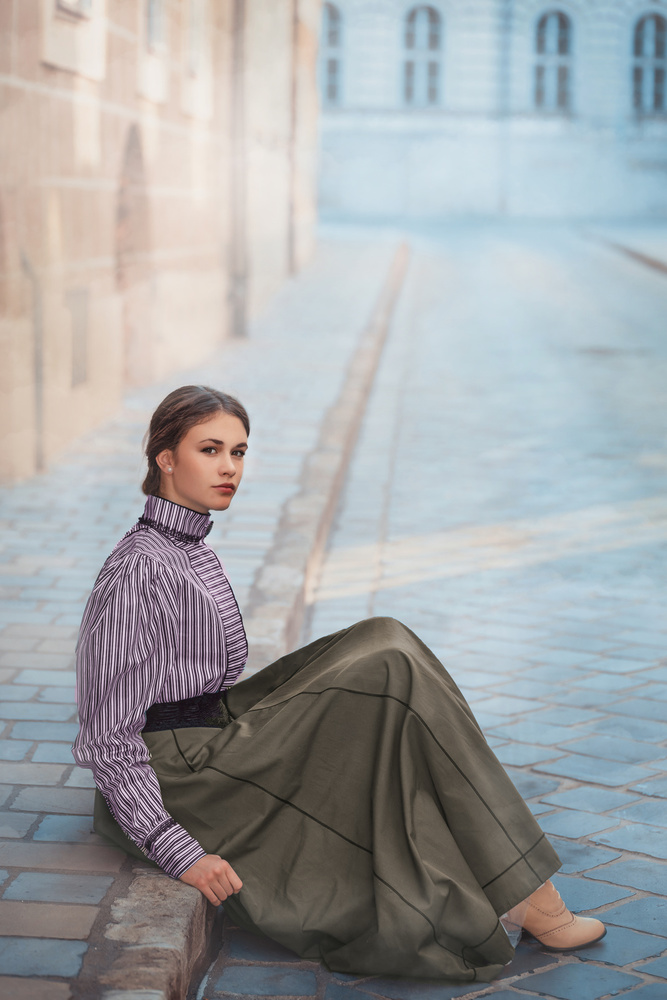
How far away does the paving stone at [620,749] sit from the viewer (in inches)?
132

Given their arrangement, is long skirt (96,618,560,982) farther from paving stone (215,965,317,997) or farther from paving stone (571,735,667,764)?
paving stone (571,735,667,764)

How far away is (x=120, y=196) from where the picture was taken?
826cm

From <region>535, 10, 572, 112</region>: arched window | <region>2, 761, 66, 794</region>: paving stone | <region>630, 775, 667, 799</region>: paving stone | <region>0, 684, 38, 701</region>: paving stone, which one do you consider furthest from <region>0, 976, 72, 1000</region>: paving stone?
<region>535, 10, 572, 112</region>: arched window

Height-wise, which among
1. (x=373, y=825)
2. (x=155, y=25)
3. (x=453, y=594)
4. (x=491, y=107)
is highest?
(x=491, y=107)

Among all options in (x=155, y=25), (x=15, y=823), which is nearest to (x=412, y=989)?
(x=15, y=823)

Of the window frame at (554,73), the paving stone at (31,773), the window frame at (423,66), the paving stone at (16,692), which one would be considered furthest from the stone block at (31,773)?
the window frame at (554,73)

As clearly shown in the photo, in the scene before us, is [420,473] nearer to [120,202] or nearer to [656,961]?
[120,202]

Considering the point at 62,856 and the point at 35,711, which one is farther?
the point at 35,711

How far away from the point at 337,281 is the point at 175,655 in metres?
16.1

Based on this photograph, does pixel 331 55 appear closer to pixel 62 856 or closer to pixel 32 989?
pixel 62 856

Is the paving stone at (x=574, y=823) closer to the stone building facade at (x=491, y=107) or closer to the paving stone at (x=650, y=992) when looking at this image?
the paving stone at (x=650, y=992)

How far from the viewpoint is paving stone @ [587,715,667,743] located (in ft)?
11.5

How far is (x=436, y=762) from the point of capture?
7.29 ft

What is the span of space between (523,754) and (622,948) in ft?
3.21
